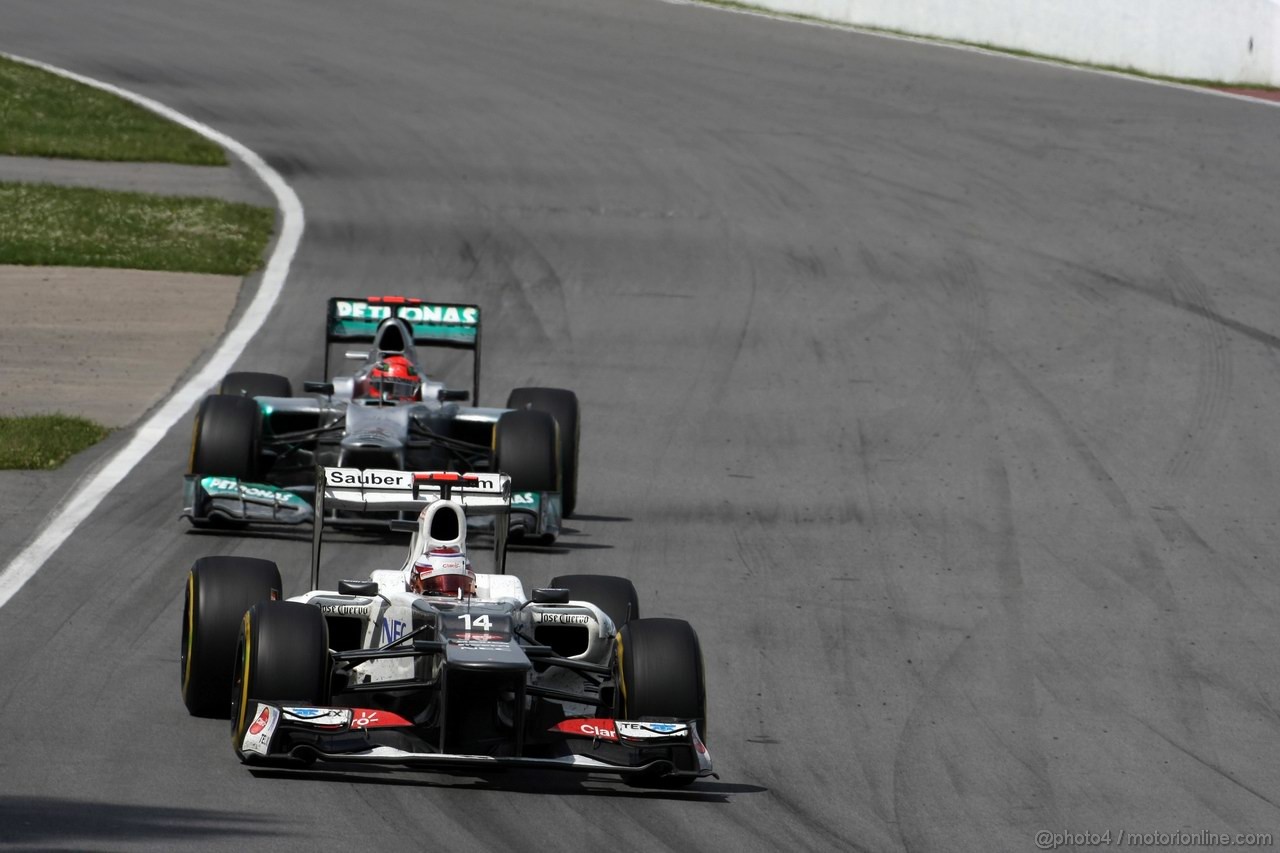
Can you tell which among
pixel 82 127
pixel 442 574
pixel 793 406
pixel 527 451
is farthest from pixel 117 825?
pixel 82 127

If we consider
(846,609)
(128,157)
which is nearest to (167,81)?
(128,157)

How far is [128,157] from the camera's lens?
26.5 metres

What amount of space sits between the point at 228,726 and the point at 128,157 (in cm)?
1851

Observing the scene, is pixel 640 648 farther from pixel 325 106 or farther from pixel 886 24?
pixel 886 24

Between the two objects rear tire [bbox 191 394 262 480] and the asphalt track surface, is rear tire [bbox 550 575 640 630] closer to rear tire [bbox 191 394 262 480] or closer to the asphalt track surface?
the asphalt track surface

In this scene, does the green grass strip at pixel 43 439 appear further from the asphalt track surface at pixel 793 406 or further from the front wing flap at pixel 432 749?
the front wing flap at pixel 432 749

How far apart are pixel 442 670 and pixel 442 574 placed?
1.09 m

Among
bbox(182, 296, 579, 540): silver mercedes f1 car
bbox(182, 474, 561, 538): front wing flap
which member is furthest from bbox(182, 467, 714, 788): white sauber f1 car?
bbox(182, 296, 579, 540): silver mercedes f1 car

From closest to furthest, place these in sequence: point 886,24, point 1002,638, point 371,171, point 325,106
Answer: point 1002,638, point 371,171, point 325,106, point 886,24

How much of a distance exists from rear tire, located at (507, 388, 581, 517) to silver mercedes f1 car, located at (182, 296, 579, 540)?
1 cm

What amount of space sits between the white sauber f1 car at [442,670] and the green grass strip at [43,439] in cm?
497

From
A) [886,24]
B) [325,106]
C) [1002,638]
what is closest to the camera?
[1002,638]

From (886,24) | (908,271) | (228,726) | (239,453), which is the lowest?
(228,726)

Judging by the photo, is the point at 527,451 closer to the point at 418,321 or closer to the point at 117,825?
the point at 418,321
